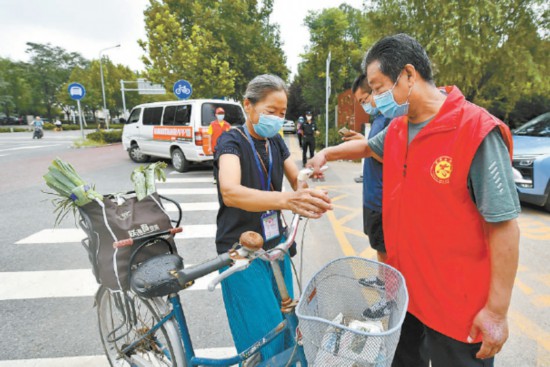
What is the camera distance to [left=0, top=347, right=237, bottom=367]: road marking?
90.4 inches

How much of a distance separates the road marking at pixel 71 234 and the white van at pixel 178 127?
3854mm

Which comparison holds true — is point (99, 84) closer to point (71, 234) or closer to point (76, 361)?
point (71, 234)

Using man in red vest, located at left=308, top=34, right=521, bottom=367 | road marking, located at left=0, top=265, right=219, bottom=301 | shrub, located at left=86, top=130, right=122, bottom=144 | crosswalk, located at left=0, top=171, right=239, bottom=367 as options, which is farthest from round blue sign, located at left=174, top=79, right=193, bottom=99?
man in red vest, located at left=308, top=34, right=521, bottom=367

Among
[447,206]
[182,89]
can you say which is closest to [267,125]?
[447,206]

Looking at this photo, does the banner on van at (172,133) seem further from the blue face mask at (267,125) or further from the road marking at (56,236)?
the blue face mask at (267,125)

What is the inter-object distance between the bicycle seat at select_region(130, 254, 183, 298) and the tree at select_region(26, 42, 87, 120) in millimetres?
60832

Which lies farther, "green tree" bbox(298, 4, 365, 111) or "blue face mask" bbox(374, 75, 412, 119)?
"green tree" bbox(298, 4, 365, 111)

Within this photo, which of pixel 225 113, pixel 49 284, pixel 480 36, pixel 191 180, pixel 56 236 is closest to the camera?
pixel 49 284

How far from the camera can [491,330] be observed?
117cm

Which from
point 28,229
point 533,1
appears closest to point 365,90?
point 28,229

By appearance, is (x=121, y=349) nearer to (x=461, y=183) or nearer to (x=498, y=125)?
(x=461, y=183)

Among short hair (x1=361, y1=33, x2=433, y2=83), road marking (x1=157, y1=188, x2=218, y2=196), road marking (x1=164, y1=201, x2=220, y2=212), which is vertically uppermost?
short hair (x1=361, y1=33, x2=433, y2=83)

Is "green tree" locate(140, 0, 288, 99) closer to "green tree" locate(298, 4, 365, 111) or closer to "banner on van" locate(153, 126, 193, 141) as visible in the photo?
"green tree" locate(298, 4, 365, 111)

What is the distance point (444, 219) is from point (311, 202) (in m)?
0.50
